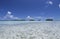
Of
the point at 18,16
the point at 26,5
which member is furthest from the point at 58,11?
the point at 18,16

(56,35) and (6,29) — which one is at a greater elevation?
(6,29)

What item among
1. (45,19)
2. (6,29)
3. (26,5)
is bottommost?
(6,29)

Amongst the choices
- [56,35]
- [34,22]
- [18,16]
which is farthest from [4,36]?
[56,35]

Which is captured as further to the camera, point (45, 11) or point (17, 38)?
point (45, 11)

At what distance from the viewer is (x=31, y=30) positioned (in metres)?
1.60

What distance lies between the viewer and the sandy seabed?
1562 millimetres

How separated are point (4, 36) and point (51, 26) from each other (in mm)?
647

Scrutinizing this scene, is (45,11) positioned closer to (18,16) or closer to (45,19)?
(45,19)

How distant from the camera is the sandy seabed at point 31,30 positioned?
5.12 feet

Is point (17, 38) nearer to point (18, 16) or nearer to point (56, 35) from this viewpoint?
point (18, 16)

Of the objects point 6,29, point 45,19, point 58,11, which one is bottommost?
point 6,29

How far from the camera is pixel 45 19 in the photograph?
1.61 m

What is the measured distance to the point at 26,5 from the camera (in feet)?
5.34

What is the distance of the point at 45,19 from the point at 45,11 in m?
0.12
